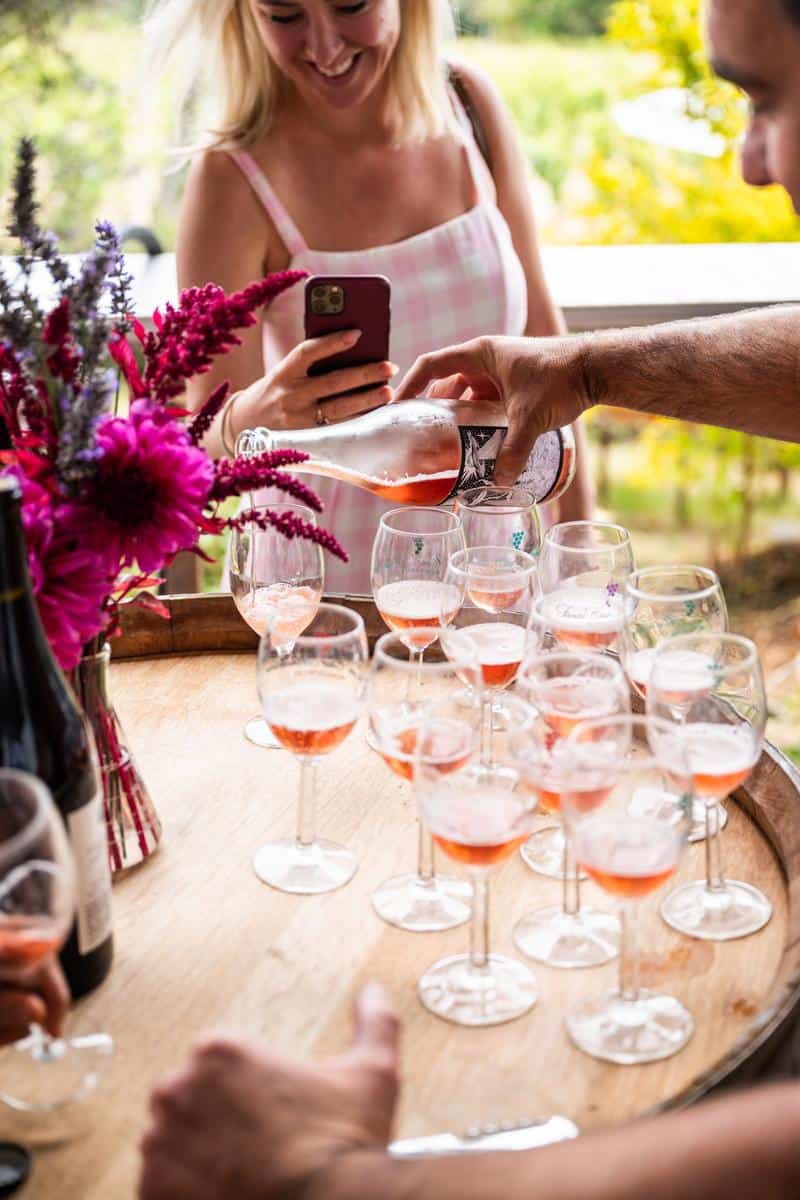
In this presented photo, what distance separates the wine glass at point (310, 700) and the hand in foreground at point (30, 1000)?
314 mm

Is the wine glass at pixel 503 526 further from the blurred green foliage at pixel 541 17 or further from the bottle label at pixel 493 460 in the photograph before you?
the blurred green foliage at pixel 541 17

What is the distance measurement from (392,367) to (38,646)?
989 mm

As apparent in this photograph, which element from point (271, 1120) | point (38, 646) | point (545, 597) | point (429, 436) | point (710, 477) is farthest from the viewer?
point (710, 477)

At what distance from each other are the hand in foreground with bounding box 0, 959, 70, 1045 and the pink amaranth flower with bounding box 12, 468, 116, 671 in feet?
0.89

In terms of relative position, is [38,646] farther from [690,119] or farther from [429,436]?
[690,119]

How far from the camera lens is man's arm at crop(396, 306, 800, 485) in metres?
1.75

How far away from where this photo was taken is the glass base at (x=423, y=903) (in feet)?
4.00

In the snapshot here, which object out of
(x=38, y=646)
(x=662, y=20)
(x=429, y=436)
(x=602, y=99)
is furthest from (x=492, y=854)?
(x=602, y=99)

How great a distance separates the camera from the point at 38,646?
1091mm

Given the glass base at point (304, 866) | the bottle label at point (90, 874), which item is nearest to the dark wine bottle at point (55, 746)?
the bottle label at point (90, 874)

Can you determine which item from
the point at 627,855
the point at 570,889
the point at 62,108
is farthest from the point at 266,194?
the point at 62,108

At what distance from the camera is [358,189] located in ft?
7.66

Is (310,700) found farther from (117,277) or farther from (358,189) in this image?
(358,189)

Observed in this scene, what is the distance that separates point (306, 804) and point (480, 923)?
254 mm
